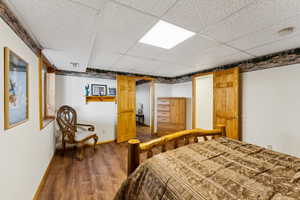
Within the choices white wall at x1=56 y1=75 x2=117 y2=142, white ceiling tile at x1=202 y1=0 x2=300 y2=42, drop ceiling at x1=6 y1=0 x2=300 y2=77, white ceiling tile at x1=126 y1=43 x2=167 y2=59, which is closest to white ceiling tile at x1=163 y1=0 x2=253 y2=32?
→ drop ceiling at x1=6 y1=0 x2=300 y2=77

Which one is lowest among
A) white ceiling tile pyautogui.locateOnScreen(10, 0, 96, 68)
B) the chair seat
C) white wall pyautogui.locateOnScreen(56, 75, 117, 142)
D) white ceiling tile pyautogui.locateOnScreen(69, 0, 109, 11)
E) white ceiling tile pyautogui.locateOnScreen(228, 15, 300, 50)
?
the chair seat

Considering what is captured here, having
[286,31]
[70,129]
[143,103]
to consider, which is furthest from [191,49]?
[143,103]

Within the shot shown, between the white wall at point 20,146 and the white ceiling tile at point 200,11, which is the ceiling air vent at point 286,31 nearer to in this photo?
the white ceiling tile at point 200,11

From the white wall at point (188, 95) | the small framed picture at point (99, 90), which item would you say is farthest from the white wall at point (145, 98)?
the small framed picture at point (99, 90)

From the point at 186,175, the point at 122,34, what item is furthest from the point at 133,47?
the point at 186,175

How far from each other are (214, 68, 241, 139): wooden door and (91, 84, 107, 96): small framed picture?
3100mm

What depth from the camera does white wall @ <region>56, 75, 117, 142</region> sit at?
324 cm

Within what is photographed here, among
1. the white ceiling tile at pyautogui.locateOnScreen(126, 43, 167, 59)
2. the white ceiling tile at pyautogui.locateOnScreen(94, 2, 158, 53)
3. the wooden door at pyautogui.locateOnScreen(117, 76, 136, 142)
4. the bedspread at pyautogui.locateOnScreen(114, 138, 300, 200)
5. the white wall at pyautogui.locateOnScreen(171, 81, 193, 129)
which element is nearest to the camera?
the bedspread at pyautogui.locateOnScreen(114, 138, 300, 200)

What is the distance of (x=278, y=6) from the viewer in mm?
1158

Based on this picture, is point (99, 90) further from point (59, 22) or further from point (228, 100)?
point (228, 100)

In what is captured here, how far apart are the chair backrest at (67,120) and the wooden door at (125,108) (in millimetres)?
1183

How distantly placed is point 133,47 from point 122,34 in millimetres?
439

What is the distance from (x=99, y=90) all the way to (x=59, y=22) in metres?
2.54

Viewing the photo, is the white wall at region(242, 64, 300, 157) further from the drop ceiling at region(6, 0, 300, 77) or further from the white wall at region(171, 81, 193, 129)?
the white wall at region(171, 81, 193, 129)
